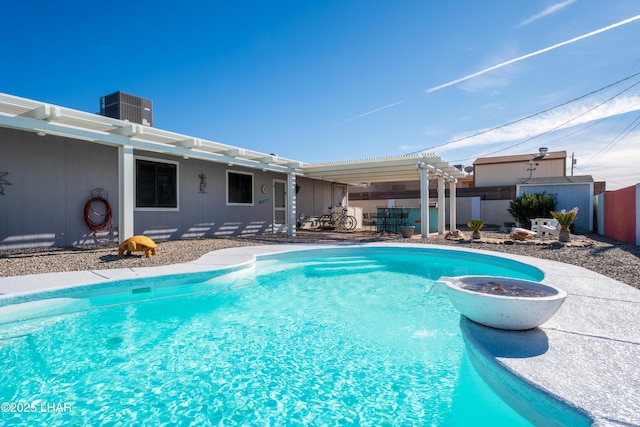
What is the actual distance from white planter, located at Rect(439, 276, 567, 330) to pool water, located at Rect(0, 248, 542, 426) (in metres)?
0.45

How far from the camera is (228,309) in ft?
13.9

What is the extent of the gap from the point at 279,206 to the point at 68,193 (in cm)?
680

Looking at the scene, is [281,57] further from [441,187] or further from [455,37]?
[441,187]

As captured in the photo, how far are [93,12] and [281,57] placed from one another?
14.7ft

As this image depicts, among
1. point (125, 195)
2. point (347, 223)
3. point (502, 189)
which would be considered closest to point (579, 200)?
point (502, 189)

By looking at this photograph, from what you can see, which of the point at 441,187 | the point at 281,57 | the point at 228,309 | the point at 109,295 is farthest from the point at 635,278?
the point at 281,57

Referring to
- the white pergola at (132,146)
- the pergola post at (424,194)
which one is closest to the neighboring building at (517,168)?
the white pergola at (132,146)

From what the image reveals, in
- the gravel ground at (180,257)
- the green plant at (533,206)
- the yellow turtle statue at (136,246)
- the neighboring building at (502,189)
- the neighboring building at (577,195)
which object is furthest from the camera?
the neighboring building at (502,189)

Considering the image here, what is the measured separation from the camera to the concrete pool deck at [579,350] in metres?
1.59

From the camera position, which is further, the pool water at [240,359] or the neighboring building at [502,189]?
the neighboring building at [502,189]

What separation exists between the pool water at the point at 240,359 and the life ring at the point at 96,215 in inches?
156

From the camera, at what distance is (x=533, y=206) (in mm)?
12945

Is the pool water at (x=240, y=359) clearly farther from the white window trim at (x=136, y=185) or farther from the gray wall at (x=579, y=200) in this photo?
the gray wall at (x=579, y=200)

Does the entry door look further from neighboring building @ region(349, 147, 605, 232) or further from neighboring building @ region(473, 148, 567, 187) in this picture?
neighboring building @ region(473, 148, 567, 187)
